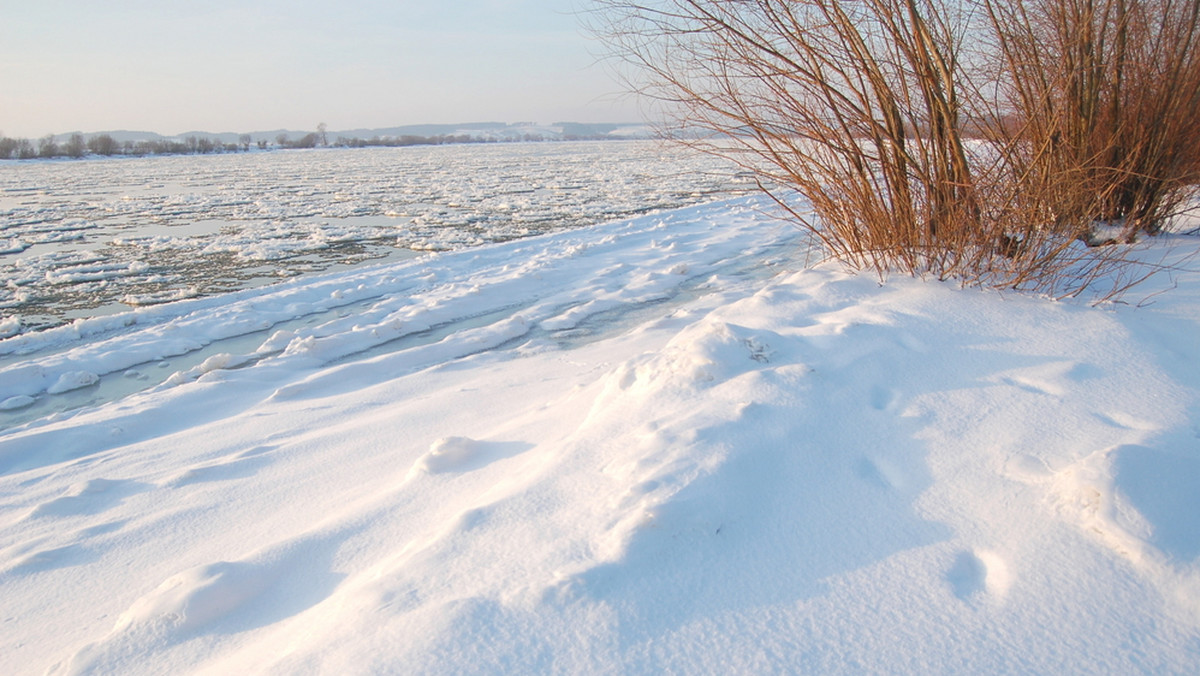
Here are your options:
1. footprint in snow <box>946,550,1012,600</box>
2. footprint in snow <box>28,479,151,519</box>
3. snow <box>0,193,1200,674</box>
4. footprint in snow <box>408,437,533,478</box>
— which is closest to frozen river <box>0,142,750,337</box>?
snow <box>0,193,1200,674</box>

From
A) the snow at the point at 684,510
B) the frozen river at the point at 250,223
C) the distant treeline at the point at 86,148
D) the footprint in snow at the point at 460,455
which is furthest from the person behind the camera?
the distant treeline at the point at 86,148

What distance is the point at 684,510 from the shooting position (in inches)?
60.2

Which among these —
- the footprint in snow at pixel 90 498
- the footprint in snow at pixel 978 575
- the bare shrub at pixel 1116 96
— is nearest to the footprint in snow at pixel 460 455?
the footprint in snow at pixel 90 498

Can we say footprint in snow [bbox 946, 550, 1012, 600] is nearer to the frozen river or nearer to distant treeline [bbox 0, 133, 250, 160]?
the frozen river

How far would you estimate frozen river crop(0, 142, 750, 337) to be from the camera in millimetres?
6543

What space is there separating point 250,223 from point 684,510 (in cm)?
1136

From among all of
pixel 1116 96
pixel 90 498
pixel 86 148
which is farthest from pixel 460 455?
pixel 86 148

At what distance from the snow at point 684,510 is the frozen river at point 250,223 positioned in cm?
180

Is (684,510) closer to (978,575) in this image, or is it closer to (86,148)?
(978,575)

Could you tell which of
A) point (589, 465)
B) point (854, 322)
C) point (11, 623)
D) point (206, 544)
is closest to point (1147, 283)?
point (854, 322)

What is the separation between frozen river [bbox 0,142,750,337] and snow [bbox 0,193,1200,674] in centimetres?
180

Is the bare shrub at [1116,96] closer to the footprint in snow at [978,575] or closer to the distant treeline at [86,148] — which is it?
the footprint in snow at [978,575]

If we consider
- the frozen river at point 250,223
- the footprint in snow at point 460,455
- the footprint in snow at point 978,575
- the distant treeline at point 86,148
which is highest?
the distant treeline at point 86,148

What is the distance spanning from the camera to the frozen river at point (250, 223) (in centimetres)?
654
